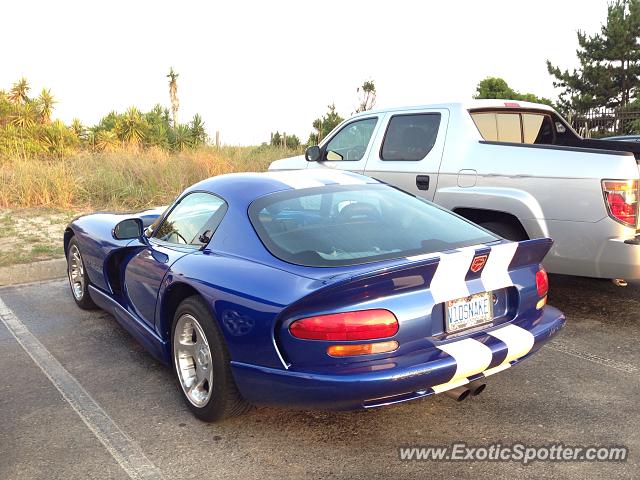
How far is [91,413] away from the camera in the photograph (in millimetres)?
3422

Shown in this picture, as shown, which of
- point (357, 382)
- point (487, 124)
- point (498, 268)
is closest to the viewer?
point (357, 382)

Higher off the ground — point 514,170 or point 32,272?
point 514,170

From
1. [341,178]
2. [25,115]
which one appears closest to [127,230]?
[341,178]

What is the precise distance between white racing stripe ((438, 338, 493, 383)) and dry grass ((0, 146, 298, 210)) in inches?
400

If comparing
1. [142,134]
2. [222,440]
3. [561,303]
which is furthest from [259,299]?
[142,134]

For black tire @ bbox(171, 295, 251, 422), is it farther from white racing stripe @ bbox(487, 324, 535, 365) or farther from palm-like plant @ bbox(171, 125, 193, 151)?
palm-like plant @ bbox(171, 125, 193, 151)

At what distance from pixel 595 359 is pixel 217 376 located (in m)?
2.61

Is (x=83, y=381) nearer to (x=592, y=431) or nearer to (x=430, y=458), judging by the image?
(x=430, y=458)

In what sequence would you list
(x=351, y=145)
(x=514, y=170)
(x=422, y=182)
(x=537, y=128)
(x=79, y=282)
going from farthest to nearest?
1. (x=351, y=145)
2. (x=537, y=128)
3. (x=422, y=182)
4. (x=79, y=282)
5. (x=514, y=170)

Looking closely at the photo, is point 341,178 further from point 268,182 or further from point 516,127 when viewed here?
point 516,127

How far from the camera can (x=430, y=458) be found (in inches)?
113

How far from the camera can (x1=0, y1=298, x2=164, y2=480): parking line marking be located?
Answer: 2.86 metres

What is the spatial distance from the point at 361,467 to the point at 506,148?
128 inches

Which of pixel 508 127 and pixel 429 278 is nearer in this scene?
pixel 429 278
